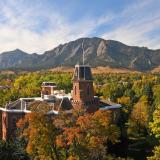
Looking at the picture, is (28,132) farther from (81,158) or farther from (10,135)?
(10,135)

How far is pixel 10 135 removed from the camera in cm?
7512

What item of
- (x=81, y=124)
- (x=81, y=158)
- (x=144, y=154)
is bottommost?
(x=144, y=154)

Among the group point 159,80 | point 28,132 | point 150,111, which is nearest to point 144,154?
point 150,111

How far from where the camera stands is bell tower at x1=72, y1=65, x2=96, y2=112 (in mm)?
69394

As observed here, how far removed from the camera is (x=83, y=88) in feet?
230

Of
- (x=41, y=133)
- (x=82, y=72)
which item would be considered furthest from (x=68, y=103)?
(x=41, y=133)

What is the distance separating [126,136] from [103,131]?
34538 millimetres

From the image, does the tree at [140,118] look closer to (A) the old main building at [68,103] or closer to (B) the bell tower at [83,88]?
(A) the old main building at [68,103]

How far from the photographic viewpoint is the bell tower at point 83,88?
69.4 metres

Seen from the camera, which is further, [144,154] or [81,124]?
[144,154]

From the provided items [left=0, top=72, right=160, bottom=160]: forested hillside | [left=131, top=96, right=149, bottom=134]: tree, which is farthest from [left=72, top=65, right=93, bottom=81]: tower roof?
[left=131, top=96, right=149, bottom=134]: tree

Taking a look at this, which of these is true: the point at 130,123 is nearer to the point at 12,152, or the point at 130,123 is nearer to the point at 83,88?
the point at 83,88

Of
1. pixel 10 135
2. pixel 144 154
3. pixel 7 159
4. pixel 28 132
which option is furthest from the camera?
pixel 10 135

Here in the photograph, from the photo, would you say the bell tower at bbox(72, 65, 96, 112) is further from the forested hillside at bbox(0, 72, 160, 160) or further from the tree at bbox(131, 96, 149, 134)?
the tree at bbox(131, 96, 149, 134)
